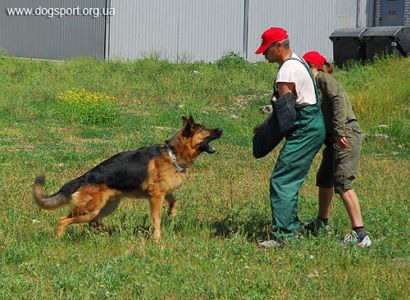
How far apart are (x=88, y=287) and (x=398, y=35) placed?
1880 cm

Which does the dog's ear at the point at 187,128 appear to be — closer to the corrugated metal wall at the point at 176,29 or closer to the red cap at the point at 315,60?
the red cap at the point at 315,60

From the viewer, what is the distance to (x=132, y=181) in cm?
808

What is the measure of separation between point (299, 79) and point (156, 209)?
5.85 ft

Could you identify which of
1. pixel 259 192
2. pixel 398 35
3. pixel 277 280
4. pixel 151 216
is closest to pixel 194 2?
pixel 398 35

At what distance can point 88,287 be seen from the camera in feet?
20.0

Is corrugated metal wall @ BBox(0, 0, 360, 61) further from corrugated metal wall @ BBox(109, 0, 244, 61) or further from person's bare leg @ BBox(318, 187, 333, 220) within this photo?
person's bare leg @ BBox(318, 187, 333, 220)

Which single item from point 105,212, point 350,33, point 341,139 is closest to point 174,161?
point 105,212

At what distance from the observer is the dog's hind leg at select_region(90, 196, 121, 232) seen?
8.14 metres

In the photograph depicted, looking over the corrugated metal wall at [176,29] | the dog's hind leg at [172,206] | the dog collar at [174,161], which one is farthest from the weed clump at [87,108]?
the dog collar at [174,161]

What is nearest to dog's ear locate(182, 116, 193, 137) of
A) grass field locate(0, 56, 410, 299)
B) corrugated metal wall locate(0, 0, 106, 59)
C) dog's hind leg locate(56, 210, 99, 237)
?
grass field locate(0, 56, 410, 299)

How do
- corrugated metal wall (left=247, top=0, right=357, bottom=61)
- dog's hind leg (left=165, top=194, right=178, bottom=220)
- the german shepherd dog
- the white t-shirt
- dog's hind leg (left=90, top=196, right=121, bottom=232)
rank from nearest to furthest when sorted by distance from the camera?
1. the white t-shirt
2. the german shepherd dog
3. dog's hind leg (left=90, top=196, right=121, bottom=232)
4. dog's hind leg (left=165, top=194, right=178, bottom=220)
5. corrugated metal wall (left=247, top=0, right=357, bottom=61)

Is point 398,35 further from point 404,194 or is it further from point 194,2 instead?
point 404,194

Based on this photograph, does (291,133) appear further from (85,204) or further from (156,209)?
(85,204)

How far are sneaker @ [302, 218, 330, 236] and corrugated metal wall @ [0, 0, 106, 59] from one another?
64.3 ft
